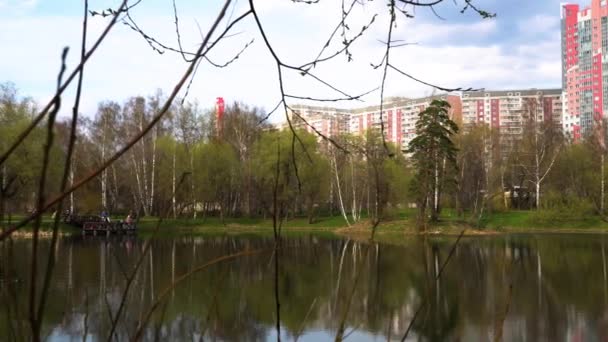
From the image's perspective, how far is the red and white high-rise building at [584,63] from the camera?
71375mm

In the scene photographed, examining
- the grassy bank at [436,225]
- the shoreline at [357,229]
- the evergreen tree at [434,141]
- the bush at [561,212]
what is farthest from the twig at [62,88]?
the bush at [561,212]

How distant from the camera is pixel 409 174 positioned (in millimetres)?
45562

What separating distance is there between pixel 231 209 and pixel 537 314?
36.5 metres

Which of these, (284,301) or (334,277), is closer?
(284,301)

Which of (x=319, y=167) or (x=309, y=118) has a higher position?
(x=319, y=167)

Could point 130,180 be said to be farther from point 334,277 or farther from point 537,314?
point 537,314

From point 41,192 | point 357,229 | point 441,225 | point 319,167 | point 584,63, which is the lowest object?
point 357,229

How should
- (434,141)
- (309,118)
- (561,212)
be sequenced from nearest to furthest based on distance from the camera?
(309,118) → (434,141) → (561,212)

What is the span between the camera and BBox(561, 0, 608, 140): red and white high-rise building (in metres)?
71.4

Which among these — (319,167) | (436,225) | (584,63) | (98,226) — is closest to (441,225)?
(436,225)

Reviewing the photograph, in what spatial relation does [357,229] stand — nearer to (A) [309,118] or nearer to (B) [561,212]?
(B) [561,212]

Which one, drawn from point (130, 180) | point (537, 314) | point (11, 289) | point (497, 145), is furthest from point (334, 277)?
point (497, 145)

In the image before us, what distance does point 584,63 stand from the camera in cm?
7462

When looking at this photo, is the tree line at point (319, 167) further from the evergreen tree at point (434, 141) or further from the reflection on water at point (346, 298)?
the reflection on water at point (346, 298)
